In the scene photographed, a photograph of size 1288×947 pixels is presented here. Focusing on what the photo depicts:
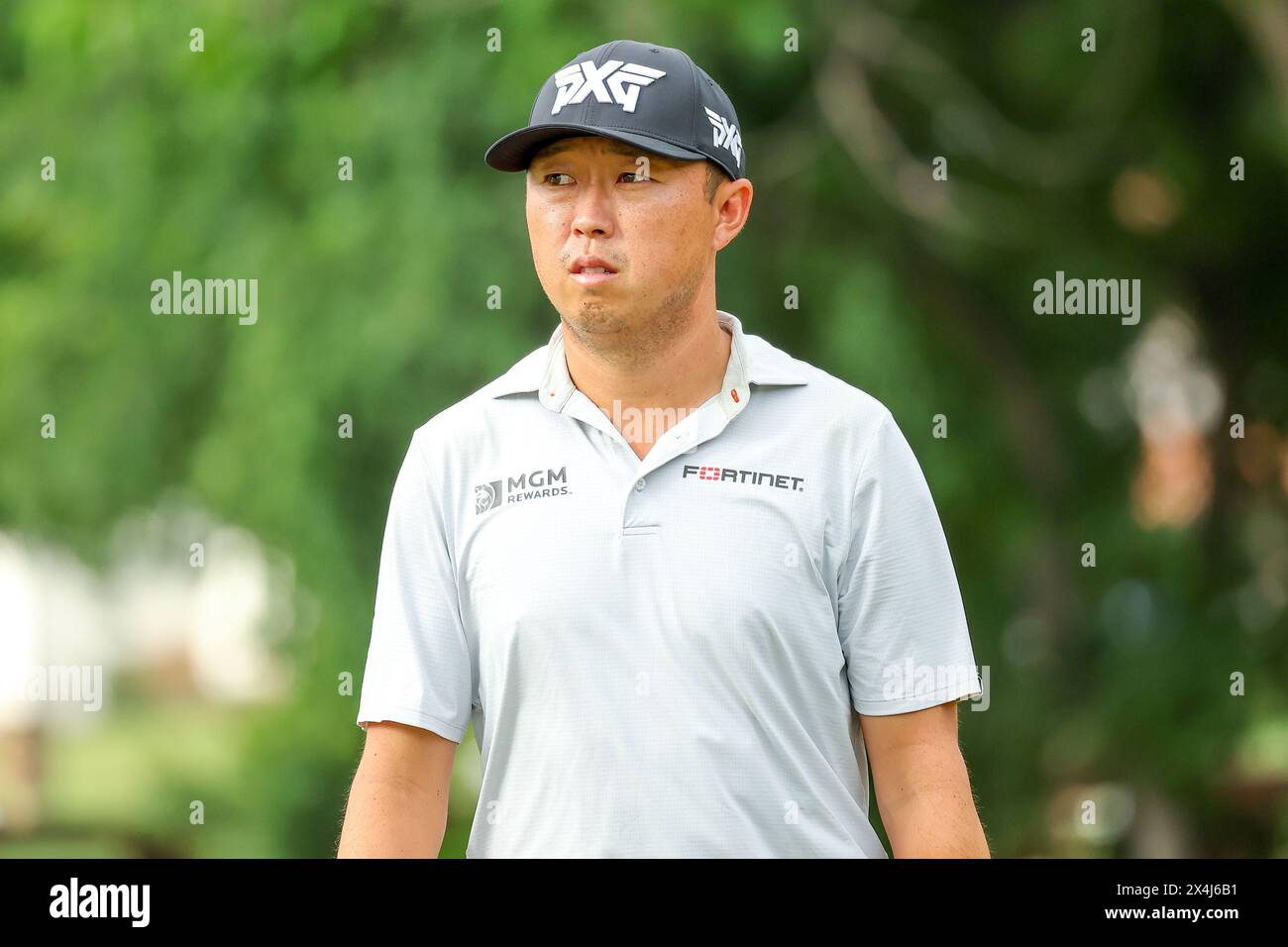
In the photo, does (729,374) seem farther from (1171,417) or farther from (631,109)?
(1171,417)

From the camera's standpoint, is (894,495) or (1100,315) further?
(1100,315)

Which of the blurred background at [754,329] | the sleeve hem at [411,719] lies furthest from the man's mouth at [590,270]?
the blurred background at [754,329]

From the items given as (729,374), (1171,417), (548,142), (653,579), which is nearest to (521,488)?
(653,579)

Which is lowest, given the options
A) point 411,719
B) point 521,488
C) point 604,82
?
point 411,719

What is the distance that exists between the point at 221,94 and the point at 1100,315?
3927 millimetres

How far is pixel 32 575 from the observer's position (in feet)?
26.1

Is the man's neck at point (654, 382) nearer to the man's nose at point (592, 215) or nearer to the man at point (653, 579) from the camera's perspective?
the man at point (653, 579)

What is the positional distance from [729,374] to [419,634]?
60 cm

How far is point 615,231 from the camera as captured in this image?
7.98 ft

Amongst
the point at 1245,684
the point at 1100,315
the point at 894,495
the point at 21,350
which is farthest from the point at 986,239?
the point at 894,495

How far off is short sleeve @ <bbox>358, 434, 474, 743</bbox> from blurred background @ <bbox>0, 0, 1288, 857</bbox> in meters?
4.02

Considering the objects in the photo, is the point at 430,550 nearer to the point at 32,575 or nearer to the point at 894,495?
the point at 894,495

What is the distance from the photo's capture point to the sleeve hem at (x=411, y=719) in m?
2.39

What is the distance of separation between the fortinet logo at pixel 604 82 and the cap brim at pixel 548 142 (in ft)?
0.13
